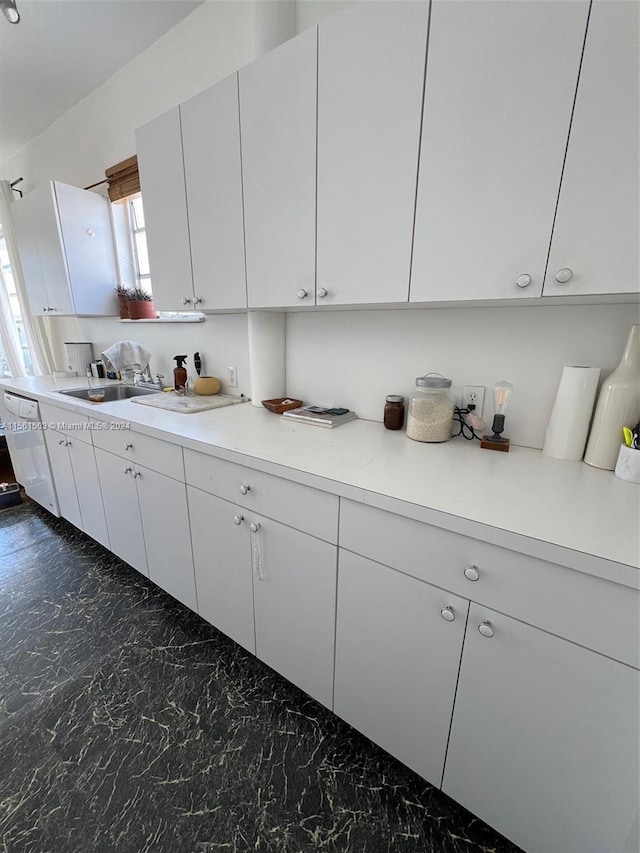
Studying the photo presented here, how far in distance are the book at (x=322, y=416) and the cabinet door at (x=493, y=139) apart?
637mm

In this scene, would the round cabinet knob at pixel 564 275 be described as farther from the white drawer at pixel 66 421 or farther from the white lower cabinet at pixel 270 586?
the white drawer at pixel 66 421

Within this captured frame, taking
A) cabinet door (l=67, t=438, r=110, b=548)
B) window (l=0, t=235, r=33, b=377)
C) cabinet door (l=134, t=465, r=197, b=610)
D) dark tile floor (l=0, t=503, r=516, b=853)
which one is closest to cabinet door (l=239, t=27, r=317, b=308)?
cabinet door (l=134, t=465, r=197, b=610)

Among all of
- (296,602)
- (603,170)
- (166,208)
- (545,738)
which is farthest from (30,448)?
(603,170)

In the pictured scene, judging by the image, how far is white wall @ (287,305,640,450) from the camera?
105cm

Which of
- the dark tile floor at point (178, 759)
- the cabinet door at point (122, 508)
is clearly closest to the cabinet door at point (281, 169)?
the cabinet door at point (122, 508)

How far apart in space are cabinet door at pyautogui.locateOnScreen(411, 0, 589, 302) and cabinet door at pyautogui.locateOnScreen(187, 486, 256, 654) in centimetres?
103

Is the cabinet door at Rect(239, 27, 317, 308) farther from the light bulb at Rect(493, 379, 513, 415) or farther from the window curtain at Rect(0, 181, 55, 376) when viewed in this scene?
the window curtain at Rect(0, 181, 55, 376)

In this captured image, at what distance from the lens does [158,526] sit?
1.53 m

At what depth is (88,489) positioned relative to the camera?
1945mm

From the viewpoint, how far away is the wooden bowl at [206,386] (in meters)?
1.97

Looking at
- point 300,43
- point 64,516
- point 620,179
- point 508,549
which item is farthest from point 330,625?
point 64,516

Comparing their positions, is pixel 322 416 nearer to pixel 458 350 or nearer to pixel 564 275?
pixel 458 350

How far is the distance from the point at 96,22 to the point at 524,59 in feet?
7.45

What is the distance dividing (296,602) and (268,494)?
1.22 ft
